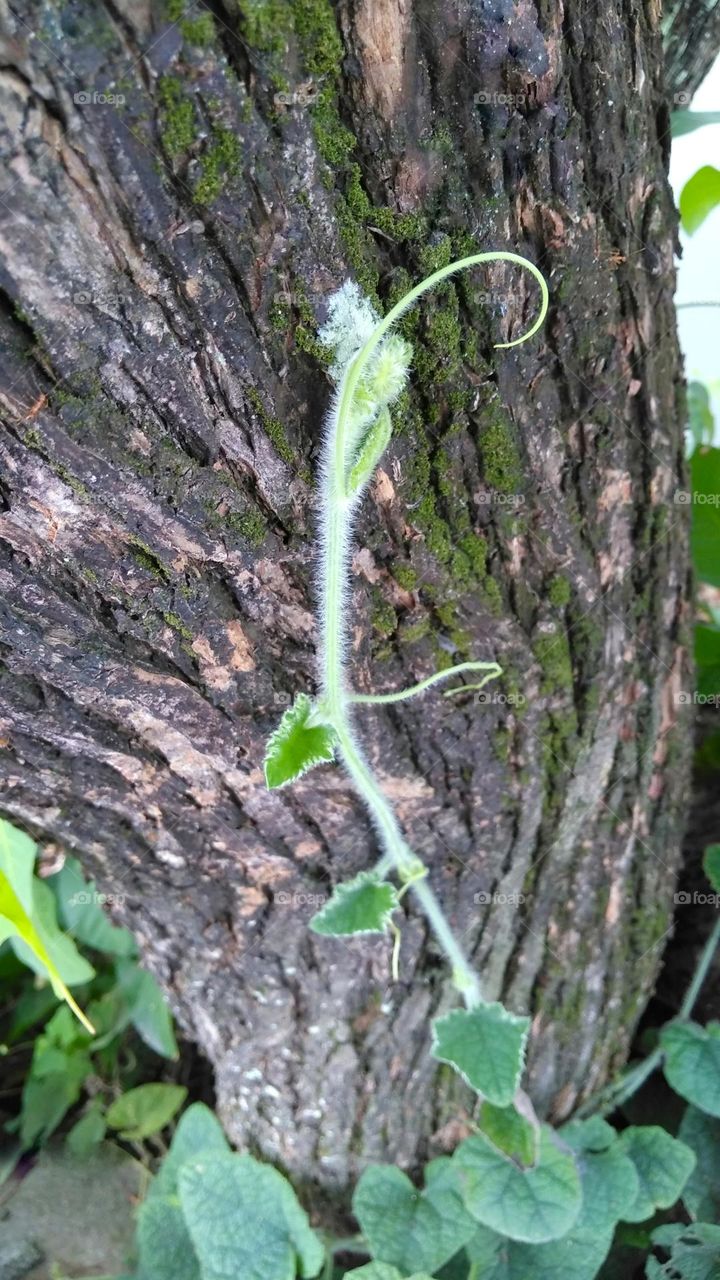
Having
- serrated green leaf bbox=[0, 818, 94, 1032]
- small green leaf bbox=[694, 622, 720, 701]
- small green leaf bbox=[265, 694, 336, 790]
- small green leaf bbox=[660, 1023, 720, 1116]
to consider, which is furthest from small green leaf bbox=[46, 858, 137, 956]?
small green leaf bbox=[694, 622, 720, 701]

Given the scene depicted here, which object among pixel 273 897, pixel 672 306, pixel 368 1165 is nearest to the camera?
pixel 672 306

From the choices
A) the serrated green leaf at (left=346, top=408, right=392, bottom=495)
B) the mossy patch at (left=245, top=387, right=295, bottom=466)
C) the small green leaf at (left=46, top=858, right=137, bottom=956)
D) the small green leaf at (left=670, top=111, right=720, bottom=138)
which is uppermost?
the small green leaf at (left=670, top=111, right=720, bottom=138)

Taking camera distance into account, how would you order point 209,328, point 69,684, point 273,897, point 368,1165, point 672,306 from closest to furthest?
point 209,328 < point 69,684 < point 672,306 < point 273,897 < point 368,1165

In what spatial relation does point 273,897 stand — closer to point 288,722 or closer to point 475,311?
point 288,722

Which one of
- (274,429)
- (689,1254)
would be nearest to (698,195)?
(274,429)

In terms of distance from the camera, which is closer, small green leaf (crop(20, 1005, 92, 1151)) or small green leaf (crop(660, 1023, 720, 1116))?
small green leaf (crop(660, 1023, 720, 1116))

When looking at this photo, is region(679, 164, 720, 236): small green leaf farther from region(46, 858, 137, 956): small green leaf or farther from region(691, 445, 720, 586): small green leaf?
region(46, 858, 137, 956): small green leaf

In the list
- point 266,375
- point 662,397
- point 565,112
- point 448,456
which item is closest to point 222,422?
point 266,375
